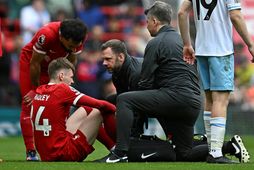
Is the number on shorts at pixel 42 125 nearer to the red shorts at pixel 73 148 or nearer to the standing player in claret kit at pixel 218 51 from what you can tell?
the red shorts at pixel 73 148

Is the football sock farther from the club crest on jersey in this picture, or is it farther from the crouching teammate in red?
the club crest on jersey

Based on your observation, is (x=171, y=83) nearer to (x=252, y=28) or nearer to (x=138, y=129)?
(x=138, y=129)

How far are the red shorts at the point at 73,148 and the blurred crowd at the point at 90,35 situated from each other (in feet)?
27.1

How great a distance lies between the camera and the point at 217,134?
10289 mm

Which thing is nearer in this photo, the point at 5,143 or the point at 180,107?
the point at 180,107

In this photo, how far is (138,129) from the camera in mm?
11336

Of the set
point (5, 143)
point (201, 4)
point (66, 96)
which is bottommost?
point (5, 143)

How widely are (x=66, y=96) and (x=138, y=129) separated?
1.14m

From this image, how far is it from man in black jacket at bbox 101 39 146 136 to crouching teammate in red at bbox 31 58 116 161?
503mm

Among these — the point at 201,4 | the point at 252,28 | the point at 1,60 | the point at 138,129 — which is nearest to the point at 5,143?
the point at 1,60

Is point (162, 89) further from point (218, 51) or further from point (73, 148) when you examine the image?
point (73, 148)

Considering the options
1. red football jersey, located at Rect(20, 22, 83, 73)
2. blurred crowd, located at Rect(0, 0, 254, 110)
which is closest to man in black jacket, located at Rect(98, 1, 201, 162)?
red football jersey, located at Rect(20, 22, 83, 73)

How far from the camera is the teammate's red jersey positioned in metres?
10.6

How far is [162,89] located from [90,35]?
1039 centimetres
